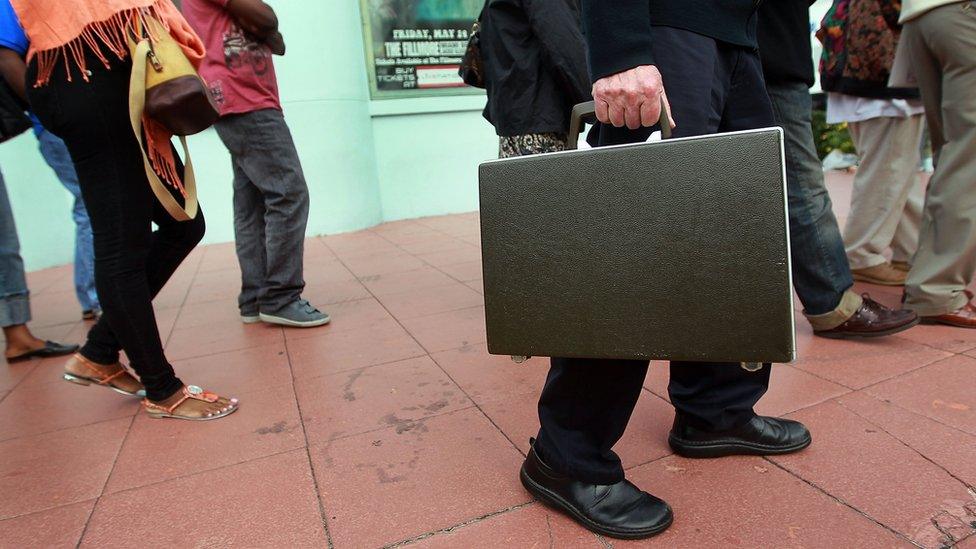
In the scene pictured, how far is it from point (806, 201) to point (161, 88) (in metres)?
2.45

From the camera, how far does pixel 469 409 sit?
2211 mm

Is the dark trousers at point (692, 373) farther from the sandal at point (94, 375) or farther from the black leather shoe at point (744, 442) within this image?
the sandal at point (94, 375)

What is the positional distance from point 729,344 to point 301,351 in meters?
2.32

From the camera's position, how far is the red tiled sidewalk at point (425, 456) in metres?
1.53

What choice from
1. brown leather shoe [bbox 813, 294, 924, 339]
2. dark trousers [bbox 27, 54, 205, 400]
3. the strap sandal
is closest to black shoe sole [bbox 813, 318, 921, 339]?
brown leather shoe [bbox 813, 294, 924, 339]

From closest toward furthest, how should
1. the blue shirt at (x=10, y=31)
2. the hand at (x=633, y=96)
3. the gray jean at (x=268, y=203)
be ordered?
the hand at (x=633, y=96) → the blue shirt at (x=10, y=31) → the gray jean at (x=268, y=203)

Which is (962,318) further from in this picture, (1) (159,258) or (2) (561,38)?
(1) (159,258)

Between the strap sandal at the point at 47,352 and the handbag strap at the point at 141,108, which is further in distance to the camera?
the strap sandal at the point at 47,352

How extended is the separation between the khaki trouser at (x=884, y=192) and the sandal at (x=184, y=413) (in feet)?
11.5

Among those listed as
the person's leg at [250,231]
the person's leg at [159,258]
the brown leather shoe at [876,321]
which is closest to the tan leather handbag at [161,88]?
the person's leg at [159,258]

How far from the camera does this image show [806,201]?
2.42 m

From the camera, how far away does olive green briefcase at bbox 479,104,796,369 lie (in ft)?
3.64

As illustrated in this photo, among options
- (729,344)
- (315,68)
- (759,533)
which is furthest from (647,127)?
(315,68)

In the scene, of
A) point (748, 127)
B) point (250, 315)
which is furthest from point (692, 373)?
point (250, 315)
